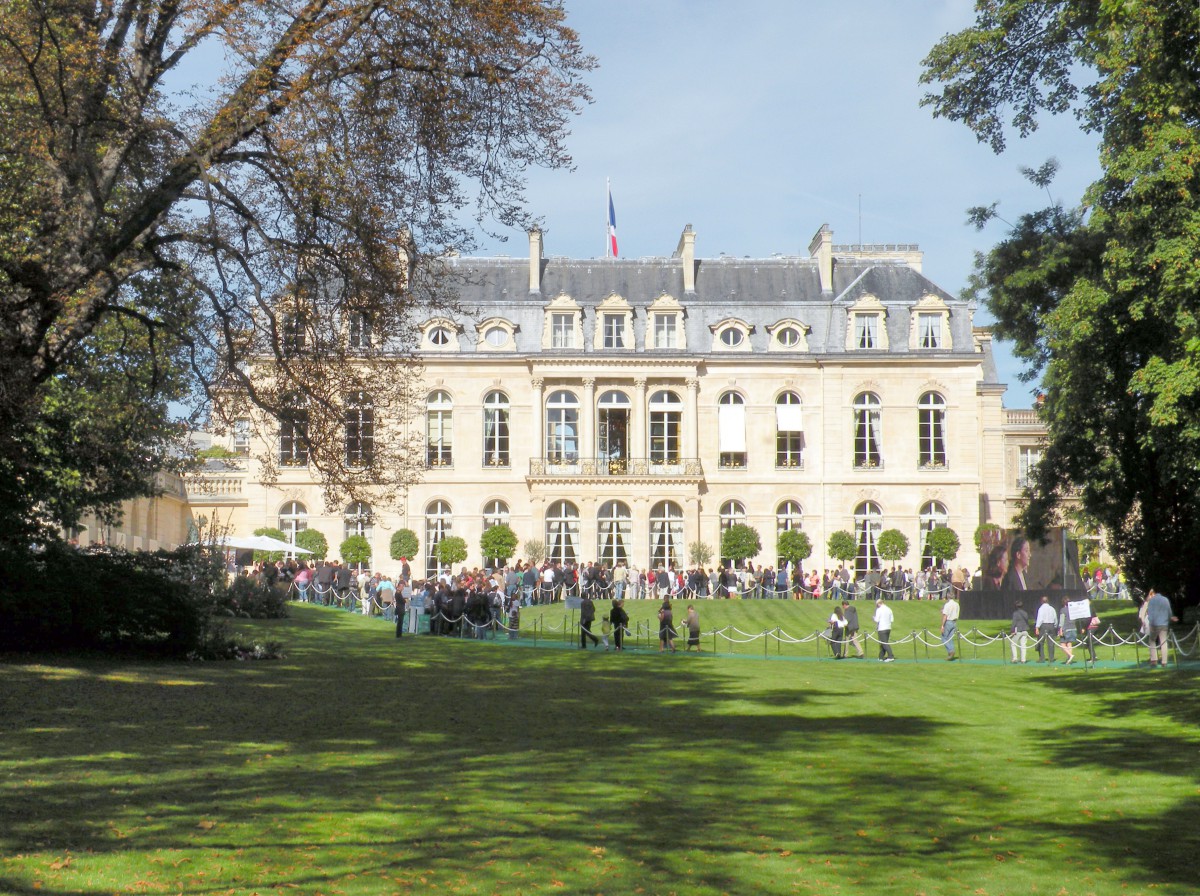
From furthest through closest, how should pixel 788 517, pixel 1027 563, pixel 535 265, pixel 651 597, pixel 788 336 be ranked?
pixel 535 265
pixel 788 336
pixel 788 517
pixel 651 597
pixel 1027 563

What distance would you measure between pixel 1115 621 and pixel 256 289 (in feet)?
83.4

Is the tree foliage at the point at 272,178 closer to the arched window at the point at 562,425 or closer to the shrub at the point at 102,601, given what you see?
the shrub at the point at 102,601

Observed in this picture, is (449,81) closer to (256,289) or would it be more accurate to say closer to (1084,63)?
(256,289)

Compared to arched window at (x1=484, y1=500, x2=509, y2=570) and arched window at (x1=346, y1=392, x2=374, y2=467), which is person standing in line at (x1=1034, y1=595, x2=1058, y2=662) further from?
arched window at (x1=484, y1=500, x2=509, y2=570)

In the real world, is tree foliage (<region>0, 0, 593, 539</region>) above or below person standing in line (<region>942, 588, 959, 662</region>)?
above

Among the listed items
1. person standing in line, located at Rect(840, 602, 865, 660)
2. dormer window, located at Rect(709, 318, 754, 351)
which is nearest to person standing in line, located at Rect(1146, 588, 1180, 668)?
person standing in line, located at Rect(840, 602, 865, 660)

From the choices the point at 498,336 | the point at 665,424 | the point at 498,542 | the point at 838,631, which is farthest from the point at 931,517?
the point at 838,631

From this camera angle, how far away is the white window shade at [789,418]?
54406mm

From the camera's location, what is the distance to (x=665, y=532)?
53.6 metres

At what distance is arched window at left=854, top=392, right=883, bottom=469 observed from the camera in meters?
54.3

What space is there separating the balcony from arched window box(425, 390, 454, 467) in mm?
3351

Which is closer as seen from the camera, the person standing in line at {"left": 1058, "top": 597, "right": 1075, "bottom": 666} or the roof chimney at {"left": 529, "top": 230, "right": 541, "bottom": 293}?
the person standing in line at {"left": 1058, "top": 597, "right": 1075, "bottom": 666}

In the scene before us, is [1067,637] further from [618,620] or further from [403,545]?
[403,545]

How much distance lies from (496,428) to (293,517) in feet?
28.1
